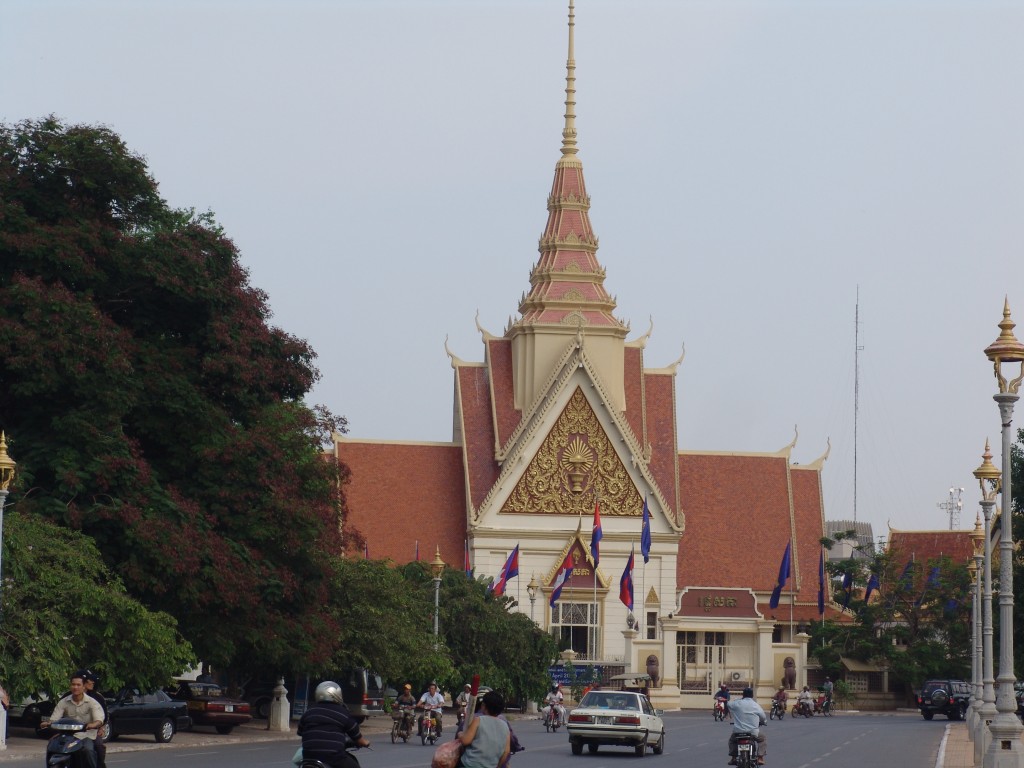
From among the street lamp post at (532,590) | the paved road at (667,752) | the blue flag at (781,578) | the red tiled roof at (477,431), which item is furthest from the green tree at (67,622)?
the red tiled roof at (477,431)

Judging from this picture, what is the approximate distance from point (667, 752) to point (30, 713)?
37.7 ft

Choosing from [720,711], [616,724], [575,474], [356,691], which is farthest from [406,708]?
[575,474]

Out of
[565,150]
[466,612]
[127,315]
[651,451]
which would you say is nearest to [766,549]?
[651,451]

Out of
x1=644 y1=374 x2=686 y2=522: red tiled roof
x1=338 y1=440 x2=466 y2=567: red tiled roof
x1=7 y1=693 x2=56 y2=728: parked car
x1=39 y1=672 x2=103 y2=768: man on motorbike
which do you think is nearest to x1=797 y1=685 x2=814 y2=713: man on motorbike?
x1=644 y1=374 x2=686 y2=522: red tiled roof

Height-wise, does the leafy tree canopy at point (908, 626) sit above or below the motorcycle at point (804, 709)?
above

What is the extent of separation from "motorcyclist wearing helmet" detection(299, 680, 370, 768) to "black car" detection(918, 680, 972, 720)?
155ft

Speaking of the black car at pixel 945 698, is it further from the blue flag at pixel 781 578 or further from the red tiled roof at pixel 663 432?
the red tiled roof at pixel 663 432

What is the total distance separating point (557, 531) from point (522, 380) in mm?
6113

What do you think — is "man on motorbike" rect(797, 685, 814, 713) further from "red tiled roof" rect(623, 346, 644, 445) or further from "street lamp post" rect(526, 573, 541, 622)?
"red tiled roof" rect(623, 346, 644, 445)

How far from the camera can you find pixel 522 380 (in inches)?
2830

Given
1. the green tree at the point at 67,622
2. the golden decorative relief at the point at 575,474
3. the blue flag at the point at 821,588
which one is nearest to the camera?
the green tree at the point at 67,622

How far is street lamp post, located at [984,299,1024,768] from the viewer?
2300cm

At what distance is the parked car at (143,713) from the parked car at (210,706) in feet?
8.75

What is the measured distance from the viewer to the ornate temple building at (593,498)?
67.6 m
